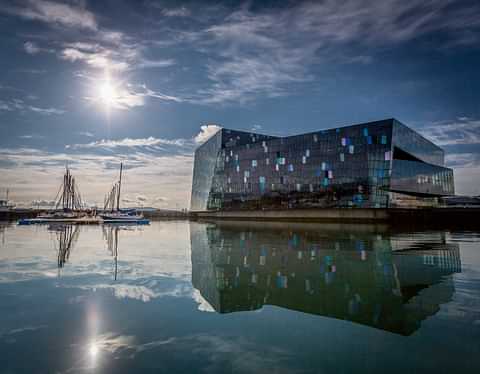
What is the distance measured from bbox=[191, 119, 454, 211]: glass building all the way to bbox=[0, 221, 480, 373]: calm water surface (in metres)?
55.7

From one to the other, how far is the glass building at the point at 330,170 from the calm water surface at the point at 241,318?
55.7 metres

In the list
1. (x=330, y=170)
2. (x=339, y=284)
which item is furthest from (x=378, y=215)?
(x=339, y=284)

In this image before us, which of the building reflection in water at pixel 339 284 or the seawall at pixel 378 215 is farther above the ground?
the seawall at pixel 378 215

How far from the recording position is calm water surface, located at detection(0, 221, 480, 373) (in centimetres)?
584

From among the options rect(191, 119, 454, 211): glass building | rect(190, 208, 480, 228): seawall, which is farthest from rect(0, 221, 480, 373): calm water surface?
rect(191, 119, 454, 211): glass building

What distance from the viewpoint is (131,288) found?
1127 cm

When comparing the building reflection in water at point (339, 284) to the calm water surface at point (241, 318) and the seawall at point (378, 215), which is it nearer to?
the calm water surface at point (241, 318)

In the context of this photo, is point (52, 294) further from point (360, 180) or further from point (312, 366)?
point (360, 180)

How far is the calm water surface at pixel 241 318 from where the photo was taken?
19.1ft

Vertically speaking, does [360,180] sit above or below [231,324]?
above

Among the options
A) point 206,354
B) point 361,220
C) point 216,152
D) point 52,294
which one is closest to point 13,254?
point 52,294

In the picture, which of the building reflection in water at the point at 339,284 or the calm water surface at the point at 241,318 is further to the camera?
the building reflection in water at the point at 339,284

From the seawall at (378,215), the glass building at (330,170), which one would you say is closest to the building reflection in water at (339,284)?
the seawall at (378,215)

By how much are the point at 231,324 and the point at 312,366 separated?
2.62m
